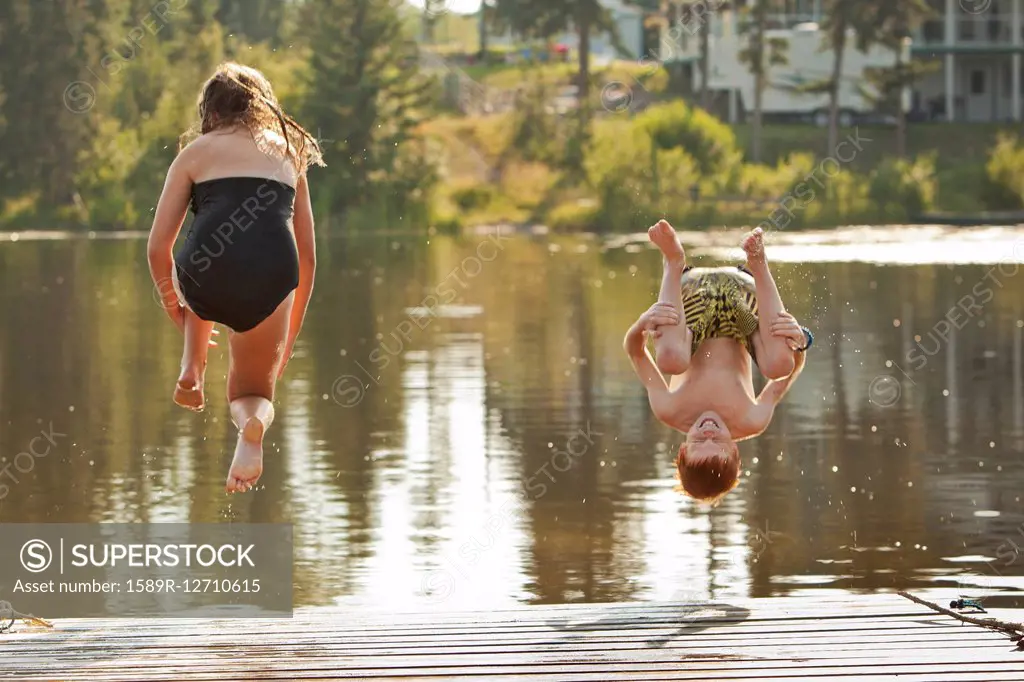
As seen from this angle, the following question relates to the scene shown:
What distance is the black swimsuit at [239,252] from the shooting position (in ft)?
26.6

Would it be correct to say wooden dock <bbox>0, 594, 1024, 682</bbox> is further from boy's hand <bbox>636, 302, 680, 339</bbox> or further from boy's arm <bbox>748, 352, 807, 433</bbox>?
boy's hand <bbox>636, 302, 680, 339</bbox>

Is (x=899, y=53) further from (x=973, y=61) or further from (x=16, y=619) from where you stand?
(x=16, y=619)

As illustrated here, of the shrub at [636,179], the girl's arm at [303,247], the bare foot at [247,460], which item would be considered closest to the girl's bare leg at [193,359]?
the bare foot at [247,460]

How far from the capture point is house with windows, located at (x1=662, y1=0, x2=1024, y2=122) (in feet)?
283

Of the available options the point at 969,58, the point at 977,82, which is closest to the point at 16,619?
the point at 977,82

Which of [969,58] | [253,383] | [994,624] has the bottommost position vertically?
[994,624]

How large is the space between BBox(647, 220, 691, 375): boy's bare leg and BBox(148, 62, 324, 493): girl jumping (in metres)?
1.74

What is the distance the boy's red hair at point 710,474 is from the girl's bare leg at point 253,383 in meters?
2.22

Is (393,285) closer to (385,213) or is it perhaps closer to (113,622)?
(385,213)

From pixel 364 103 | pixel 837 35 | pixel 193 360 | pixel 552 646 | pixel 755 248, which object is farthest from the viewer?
pixel 837 35

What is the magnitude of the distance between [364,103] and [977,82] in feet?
84.0

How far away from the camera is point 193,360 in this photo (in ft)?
28.7

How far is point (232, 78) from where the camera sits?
332 inches

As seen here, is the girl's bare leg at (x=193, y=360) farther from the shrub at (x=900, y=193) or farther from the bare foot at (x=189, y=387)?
the shrub at (x=900, y=193)
